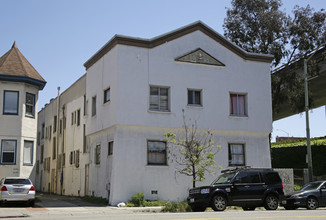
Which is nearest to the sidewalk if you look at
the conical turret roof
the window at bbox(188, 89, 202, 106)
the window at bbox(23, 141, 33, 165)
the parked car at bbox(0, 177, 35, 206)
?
the parked car at bbox(0, 177, 35, 206)

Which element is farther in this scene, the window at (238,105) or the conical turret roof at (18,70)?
the conical turret roof at (18,70)

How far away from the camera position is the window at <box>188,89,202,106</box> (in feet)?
86.1

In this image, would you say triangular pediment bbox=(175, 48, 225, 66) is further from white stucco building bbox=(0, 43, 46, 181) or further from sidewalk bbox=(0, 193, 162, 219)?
white stucco building bbox=(0, 43, 46, 181)

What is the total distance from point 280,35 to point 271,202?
21.5 m

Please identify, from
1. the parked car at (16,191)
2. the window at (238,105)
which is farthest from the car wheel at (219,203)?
the window at (238,105)

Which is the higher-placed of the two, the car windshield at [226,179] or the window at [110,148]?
the window at [110,148]

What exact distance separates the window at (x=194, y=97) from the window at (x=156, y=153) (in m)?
3.08

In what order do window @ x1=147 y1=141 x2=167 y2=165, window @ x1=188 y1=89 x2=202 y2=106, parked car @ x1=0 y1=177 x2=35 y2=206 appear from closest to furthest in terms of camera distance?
parked car @ x1=0 y1=177 x2=35 y2=206 < window @ x1=147 y1=141 x2=167 y2=165 < window @ x1=188 y1=89 x2=202 y2=106

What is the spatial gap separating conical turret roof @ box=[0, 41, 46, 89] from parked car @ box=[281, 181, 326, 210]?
17.4 meters

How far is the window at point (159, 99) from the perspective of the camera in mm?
25188

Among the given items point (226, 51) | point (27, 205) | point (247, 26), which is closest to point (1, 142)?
point (27, 205)

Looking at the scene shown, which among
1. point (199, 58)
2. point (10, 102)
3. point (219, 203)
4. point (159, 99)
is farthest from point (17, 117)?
point (219, 203)

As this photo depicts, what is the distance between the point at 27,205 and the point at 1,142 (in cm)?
708

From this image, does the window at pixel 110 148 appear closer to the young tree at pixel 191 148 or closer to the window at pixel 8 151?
the young tree at pixel 191 148
